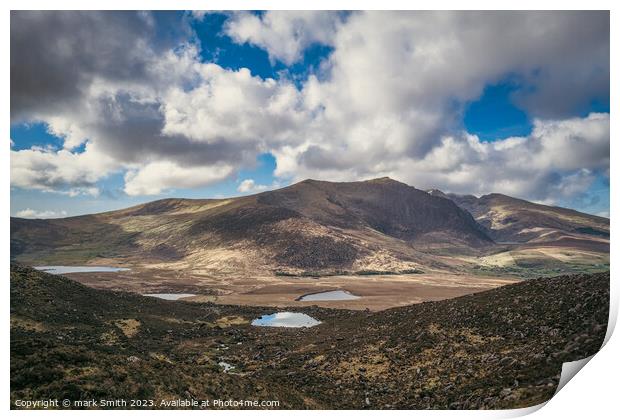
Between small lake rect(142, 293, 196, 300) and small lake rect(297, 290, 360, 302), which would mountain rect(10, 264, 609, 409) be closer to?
small lake rect(142, 293, 196, 300)

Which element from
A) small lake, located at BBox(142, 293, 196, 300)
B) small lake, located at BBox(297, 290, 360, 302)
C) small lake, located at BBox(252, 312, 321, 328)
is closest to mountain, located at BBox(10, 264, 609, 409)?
small lake, located at BBox(252, 312, 321, 328)

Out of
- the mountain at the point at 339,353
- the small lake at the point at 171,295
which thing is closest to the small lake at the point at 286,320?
the mountain at the point at 339,353

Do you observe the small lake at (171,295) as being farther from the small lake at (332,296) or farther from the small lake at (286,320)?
the small lake at (286,320)

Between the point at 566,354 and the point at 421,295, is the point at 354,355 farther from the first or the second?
the point at 421,295

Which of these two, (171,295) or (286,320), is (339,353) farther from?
(171,295)

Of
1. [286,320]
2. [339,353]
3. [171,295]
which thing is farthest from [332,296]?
[339,353]
